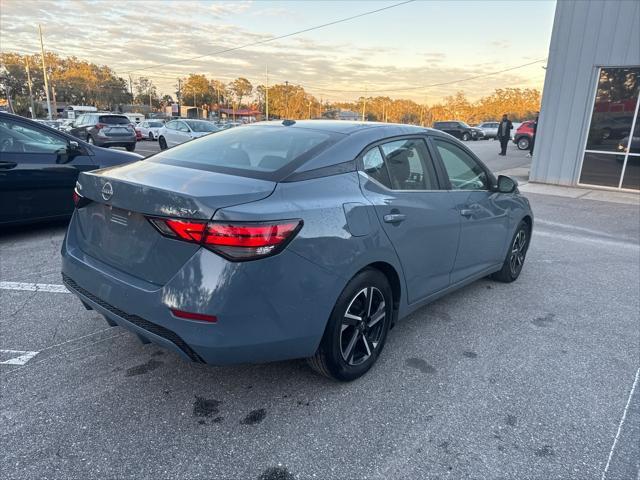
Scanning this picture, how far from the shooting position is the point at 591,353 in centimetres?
341

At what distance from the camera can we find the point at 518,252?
Answer: 491cm

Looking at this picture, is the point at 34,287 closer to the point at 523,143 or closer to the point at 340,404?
the point at 340,404

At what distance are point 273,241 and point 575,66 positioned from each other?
12604mm

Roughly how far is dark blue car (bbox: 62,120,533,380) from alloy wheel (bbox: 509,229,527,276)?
149cm

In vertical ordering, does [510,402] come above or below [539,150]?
below

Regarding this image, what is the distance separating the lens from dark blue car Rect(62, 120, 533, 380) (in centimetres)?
217

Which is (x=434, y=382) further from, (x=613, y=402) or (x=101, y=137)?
(x=101, y=137)

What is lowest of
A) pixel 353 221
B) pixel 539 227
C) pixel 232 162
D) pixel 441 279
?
pixel 539 227

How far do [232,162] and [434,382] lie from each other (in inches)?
74.3

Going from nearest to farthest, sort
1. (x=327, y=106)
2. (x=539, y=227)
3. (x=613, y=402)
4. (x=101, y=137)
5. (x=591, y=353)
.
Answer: (x=613, y=402) → (x=591, y=353) → (x=539, y=227) → (x=101, y=137) → (x=327, y=106)

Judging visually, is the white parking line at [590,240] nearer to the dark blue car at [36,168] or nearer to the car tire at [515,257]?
the car tire at [515,257]

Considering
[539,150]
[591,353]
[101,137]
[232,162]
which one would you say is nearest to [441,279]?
[591,353]

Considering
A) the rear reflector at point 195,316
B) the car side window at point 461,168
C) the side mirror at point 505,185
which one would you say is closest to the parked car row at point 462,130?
the side mirror at point 505,185

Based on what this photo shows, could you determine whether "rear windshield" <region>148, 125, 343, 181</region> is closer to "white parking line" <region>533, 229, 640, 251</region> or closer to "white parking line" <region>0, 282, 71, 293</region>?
"white parking line" <region>0, 282, 71, 293</region>
